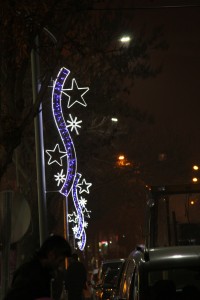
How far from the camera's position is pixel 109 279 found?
2191cm

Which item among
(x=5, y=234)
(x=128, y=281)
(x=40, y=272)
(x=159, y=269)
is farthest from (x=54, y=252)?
(x=5, y=234)

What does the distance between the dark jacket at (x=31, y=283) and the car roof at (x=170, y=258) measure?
147 cm

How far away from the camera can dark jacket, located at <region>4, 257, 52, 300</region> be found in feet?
21.4

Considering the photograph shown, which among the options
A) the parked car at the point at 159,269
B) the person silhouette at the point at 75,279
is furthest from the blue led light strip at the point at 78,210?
the parked car at the point at 159,269

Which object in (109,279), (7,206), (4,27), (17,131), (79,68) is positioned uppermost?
(79,68)

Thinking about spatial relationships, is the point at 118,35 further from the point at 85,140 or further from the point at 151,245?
the point at 151,245

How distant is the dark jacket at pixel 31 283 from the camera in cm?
653

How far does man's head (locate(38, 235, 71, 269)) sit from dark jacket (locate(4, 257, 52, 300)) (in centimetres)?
6

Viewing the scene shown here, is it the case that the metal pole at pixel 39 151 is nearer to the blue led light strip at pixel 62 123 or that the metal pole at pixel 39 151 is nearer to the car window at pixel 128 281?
the blue led light strip at pixel 62 123

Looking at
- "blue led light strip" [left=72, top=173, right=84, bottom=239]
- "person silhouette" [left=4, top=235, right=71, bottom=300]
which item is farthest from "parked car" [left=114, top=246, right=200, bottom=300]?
"blue led light strip" [left=72, top=173, right=84, bottom=239]

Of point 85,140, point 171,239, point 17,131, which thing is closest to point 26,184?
point 85,140

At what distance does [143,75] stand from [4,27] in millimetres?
21210

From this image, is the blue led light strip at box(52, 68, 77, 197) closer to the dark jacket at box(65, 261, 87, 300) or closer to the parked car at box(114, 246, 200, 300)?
the dark jacket at box(65, 261, 87, 300)

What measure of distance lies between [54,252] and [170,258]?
5.37 ft
